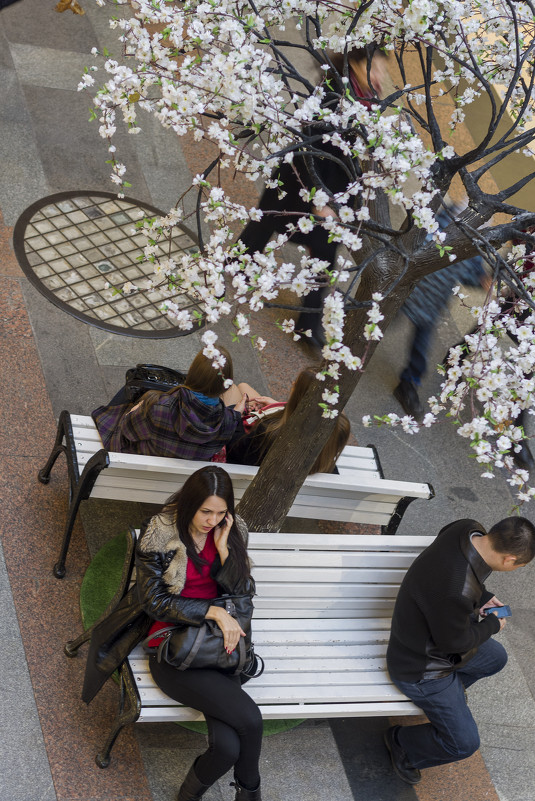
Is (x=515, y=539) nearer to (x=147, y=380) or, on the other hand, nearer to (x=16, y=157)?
(x=147, y=380)

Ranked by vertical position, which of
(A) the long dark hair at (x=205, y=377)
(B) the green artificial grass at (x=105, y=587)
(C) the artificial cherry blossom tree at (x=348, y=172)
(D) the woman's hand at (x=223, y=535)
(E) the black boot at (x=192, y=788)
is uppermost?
(C) the artificial cherry blossom tree at (x=348, y=172)

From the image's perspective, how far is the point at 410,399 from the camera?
23.2 feet

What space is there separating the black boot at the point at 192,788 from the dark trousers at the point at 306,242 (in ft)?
11.8

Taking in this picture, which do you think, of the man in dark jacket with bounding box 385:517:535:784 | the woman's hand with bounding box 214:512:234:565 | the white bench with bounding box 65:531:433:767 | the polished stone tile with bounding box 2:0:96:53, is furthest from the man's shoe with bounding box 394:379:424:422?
the polished stone tile with bounding box 2:0:96:53

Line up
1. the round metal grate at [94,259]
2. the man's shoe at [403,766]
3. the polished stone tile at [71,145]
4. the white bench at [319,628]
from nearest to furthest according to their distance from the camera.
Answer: the white bench at [319,628] → the man's shoe at [403,766] → the round metal grate at [94,259] → the polished stone tile at [71,145]

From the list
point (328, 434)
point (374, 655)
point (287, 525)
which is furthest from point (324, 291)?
point (374, 655)

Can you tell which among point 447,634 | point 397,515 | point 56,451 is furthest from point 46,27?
point 447,634

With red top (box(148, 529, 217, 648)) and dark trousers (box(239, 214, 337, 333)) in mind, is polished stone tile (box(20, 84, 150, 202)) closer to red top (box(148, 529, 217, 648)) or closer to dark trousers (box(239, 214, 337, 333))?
dark trousers (box(239, 214, 337, 333))

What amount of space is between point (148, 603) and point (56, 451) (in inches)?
54.9

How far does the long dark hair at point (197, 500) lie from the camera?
13.5 feet

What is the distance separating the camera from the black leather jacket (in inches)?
161

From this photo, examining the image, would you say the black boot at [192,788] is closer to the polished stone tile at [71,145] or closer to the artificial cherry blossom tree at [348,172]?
the artificial cherry blossom tree at [348,172]

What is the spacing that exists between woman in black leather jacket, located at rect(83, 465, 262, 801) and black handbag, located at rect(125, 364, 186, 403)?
A: 3.39 feet

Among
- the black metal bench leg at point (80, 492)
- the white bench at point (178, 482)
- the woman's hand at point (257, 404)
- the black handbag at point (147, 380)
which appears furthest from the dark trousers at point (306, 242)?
the black metal bench leg at point (80, 492)
